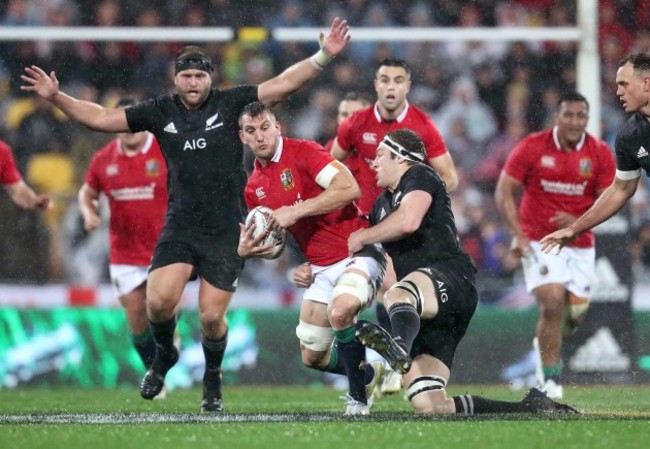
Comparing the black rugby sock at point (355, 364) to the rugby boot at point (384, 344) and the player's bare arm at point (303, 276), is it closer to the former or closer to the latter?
the player's bare arm at point (303, 276)

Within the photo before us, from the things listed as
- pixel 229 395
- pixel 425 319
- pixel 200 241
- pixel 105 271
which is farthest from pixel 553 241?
pixel 105 271

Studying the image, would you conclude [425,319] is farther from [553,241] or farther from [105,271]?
[105,271]

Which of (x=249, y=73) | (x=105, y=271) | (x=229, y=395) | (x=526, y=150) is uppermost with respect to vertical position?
(x=249, y=73)

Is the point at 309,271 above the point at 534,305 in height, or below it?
above

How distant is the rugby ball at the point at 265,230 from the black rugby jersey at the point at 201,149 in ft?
2.29

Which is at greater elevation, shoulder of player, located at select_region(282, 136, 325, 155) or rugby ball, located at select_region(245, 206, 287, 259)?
shoulder of player, located at select_region(282, 136, 325, 155)

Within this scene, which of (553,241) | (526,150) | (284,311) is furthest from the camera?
(284,311)

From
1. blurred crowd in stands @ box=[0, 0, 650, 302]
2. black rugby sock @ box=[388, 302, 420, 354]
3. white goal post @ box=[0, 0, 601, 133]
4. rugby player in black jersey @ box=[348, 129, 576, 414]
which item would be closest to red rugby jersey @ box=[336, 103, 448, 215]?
white goal post @ box=[0, 0, 601, 133]

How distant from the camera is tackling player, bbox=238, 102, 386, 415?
8266 mm

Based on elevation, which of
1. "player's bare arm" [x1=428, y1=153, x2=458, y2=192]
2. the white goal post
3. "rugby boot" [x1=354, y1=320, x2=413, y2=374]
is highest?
the white goal post

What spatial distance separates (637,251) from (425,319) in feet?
19.4

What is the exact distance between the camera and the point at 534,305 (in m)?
12.9

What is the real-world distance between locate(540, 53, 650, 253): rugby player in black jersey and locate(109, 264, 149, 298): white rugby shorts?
3.89 meters

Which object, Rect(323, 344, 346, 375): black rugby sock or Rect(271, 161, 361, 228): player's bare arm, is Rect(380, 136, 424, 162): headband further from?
Rect(323, 344, 346, 375): black rugby sock
